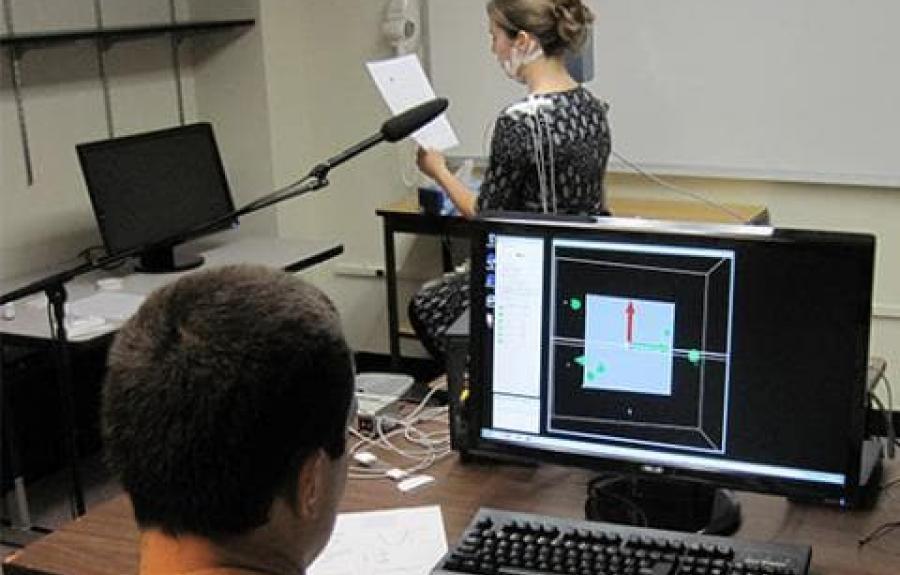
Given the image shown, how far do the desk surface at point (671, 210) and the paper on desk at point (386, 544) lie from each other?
7.14ft

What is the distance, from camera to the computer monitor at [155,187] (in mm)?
3469

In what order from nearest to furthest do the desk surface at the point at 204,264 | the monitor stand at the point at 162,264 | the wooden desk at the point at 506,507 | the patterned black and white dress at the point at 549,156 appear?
1. the wooden desk at the point at 506,507
2. the patterned black and white dress at the point at 549,156
3. the desk surface at the point at 204,264
4. the monitor stand at the point at 162,264

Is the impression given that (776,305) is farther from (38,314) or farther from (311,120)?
(311,120)

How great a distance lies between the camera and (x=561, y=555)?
1427mm

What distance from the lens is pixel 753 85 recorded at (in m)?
3.75

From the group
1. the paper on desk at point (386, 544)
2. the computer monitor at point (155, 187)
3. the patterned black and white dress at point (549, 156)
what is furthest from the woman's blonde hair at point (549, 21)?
the paper on desk at point (386, 544)

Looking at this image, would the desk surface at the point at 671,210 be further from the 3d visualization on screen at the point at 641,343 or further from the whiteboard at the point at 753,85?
the 3d visualization on screen at the point at 641,343

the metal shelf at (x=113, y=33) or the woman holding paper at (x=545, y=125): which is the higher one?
the metal shelf at (x=113, y=33)

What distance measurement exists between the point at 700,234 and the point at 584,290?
17 cm

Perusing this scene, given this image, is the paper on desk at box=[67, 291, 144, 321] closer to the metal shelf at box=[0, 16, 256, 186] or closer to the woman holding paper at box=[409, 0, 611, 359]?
the metal shelf at box=[0, 16, 256, 186]

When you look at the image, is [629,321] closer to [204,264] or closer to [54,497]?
[204,264]

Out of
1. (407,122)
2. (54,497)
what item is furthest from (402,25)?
(407,122)

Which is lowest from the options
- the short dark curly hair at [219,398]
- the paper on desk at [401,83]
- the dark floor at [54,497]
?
the dark floor at [54,497]

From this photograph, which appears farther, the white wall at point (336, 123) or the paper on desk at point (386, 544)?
the white wall at point (336, 123)
